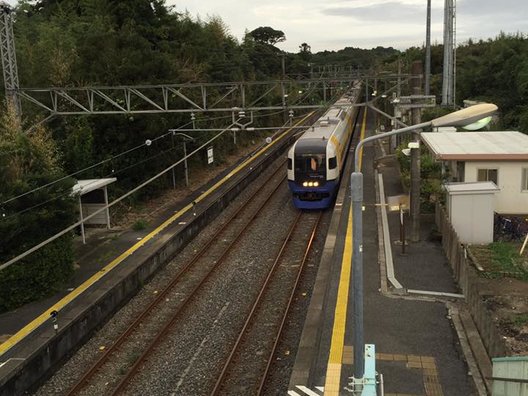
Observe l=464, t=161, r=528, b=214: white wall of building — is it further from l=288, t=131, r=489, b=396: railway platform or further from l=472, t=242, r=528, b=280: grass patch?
l=288, t=131, r=489, b=396: railway platform

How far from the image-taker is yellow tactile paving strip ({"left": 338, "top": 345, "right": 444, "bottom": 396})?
8.02 metres

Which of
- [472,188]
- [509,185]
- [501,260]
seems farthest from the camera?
[509,185]

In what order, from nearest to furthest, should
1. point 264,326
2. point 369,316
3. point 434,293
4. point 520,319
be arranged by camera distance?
point 520,319 → point 369,316 → point 434,293 → point 264,326

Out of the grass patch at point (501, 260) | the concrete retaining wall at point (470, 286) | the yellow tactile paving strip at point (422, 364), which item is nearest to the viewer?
the yellow tactile paving strip at point (422, 364)

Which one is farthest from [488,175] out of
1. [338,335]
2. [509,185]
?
[338,335]

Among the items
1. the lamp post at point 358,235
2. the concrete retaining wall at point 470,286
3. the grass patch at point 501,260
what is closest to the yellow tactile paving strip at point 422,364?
the concrete retaining wall at point 470,286

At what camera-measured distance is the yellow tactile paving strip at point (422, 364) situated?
26.3 ft

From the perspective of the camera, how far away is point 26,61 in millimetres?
23609

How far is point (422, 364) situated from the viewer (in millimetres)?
8766

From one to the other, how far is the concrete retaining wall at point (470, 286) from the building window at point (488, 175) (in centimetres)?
147

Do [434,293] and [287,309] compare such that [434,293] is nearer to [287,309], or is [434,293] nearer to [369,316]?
[369,316]

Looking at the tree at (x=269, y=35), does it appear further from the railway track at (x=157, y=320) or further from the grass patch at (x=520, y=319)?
the grass patch at (x=520, y=319)

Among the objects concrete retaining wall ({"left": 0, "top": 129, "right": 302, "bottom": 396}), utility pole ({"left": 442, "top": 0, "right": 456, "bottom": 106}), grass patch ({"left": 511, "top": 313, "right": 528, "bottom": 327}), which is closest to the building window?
grass patch ({"left": 511, "top": 313, "right": 528, "bottom": 327})

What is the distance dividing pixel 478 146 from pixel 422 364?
1010 centimetres
